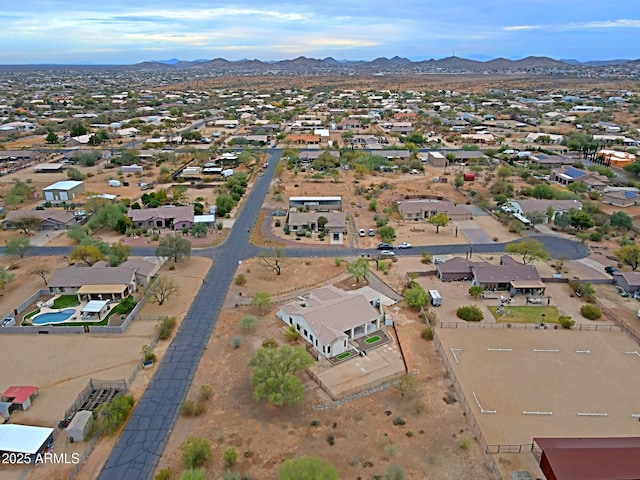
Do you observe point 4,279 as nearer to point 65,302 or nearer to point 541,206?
point 65,302

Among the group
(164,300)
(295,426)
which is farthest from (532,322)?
(164,300)

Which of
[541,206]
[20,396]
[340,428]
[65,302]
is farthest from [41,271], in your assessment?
[541,206]

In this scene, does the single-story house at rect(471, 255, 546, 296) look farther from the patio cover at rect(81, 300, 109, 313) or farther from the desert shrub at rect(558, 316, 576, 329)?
the patio cover at rect(81, 300, 109, 313)

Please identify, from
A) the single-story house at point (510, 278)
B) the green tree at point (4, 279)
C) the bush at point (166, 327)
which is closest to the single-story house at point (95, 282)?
the green tree at point (4, 279)

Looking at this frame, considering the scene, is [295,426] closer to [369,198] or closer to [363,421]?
[363,421]

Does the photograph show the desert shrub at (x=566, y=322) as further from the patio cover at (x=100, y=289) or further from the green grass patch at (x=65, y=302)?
the green grass patch at (x=65, y=302)
